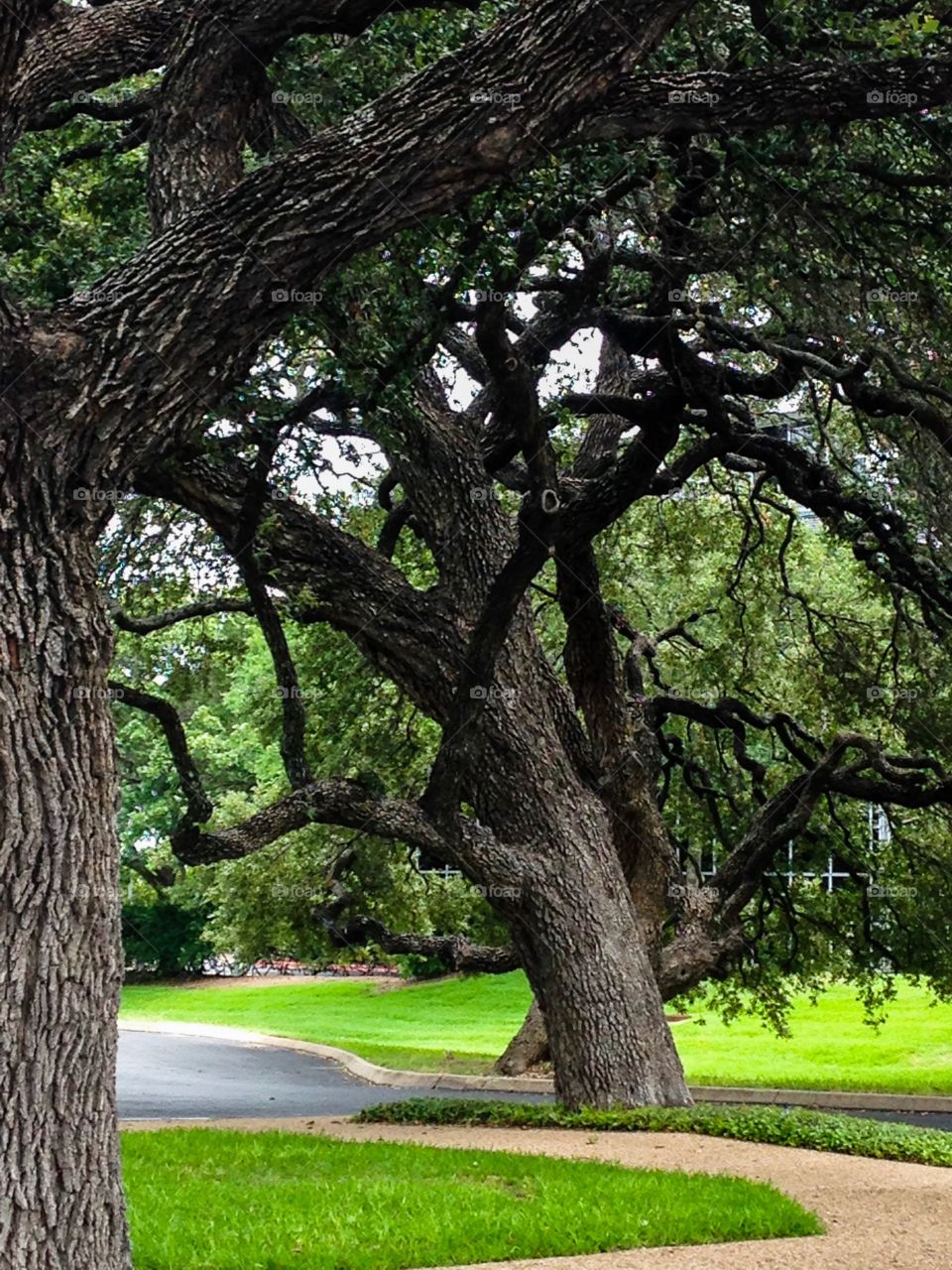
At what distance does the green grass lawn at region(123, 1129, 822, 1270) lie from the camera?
5770 millimetres

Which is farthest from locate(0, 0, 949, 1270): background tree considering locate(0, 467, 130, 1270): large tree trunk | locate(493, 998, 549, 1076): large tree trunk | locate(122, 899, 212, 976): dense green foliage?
locate(122, 899, 212, 976): dense green foliage

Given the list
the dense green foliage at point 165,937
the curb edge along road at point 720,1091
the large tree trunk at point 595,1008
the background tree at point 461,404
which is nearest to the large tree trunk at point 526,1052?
the curb edge along road at point 720,1091

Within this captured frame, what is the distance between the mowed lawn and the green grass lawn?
9069 millimetres

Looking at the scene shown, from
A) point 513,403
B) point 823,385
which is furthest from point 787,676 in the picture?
point 513,403

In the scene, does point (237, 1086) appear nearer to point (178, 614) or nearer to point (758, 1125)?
point (178, 614)

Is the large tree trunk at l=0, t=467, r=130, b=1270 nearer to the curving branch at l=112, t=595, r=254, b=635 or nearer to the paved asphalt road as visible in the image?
the curving branch at l=112, t=595, r=254, b=635

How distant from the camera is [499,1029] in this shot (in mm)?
28844

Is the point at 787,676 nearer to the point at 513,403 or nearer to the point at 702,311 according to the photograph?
the point at 702,311

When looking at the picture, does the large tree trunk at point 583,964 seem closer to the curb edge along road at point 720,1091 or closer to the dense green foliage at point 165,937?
the curb edge along road at point 720,1091

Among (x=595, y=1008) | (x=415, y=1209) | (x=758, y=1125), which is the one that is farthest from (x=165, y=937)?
(x=415, y=1209)

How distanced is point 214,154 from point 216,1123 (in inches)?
313

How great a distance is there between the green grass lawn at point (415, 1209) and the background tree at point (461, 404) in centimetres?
146

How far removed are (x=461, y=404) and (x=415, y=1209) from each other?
7.99m

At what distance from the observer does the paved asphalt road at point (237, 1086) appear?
49.7ft
